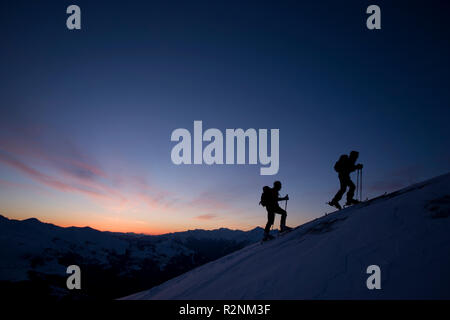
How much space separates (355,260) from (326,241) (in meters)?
1.52

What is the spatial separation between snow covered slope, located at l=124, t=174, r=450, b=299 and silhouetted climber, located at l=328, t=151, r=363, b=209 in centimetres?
372

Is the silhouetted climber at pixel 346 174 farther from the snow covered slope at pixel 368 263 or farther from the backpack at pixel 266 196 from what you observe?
the snow covered slope at pixel 368 263

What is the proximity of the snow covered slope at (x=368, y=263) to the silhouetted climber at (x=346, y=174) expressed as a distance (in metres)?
3.72

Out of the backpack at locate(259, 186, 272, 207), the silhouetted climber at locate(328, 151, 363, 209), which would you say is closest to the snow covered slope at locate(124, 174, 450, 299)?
the backpack at locate(259, 186, 272, 207)

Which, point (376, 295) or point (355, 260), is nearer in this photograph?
point (376, 295)

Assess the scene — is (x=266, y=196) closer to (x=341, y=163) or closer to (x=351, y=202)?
(x=341, y=163)

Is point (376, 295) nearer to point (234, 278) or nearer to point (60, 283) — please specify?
point (234, 278)

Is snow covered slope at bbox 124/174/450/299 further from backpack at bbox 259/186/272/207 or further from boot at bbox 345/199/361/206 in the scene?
boot at bbox 345/199/361/206

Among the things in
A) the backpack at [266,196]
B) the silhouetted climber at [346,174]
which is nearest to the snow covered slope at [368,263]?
the backpack at [266,196]

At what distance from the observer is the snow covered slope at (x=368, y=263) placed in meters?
3.12

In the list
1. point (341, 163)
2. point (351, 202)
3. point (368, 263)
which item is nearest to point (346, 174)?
point (341, 163)
